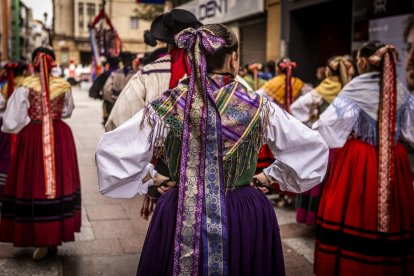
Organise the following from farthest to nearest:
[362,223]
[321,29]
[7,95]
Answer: [321,29]
[7,95]
[362,223]

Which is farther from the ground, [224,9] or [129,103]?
[224,9]

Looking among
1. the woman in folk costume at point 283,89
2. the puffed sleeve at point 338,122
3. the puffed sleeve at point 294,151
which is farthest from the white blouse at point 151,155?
the woman in folk costume at point 283,89

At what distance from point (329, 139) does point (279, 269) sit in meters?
1.61

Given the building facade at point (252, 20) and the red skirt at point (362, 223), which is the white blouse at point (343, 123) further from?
the building facade at point (252, 20)

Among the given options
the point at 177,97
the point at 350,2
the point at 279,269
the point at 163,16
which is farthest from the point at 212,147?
the point at 350,2

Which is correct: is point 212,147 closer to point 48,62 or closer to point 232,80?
point 232,80

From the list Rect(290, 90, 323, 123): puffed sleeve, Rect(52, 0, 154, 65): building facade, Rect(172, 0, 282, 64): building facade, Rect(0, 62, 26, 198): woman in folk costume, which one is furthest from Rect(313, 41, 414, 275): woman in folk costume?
Rect(52, 0, 154, 65): building facade

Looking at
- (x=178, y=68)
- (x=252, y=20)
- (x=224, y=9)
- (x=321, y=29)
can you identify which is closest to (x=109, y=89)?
(x=178, y=68)

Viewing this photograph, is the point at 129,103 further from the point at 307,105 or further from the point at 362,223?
the point at 307,105

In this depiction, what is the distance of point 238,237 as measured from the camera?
235 centimetres

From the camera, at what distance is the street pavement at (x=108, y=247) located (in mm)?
4391

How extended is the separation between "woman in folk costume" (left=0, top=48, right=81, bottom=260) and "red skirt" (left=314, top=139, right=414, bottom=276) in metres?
2.23

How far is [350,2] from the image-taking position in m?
10.7

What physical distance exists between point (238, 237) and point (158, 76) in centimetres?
155
